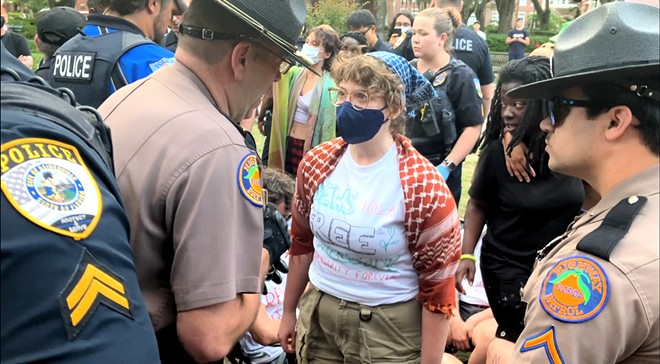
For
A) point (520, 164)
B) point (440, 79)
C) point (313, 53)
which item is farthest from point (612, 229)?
point (313, 53)

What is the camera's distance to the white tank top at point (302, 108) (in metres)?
4.93

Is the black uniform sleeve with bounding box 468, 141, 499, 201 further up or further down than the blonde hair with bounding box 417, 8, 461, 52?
further down

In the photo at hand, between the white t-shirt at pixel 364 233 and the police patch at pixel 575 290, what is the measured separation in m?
1.00

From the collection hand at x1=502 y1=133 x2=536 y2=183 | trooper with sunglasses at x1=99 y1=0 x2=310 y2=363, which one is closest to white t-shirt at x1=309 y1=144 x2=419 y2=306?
hand at x1=502 y1=133 x2=536 y2=183

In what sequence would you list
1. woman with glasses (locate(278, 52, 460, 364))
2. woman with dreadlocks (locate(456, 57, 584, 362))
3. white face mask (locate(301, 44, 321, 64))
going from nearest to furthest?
1. woman with glasses (locate(278, 52, 460, 364))
2. woman with dreadlocks (locate(456, 57, 584, 362))
3. white face mask (locate(301, 44, 321, 64))

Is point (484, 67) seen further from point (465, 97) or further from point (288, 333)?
point (288, 333)

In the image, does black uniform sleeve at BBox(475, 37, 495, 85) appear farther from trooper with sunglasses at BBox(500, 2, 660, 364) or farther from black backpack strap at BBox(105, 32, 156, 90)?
trooper with sunglasses at BBox(500, 2, 660, 364)

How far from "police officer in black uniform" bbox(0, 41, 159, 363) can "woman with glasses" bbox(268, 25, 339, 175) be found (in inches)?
147

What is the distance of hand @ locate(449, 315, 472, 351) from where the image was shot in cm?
382

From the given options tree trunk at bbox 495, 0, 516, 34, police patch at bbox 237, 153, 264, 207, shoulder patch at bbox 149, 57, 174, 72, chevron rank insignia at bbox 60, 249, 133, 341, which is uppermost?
chevron rank insignia at bbox 60, 249, 133, 341

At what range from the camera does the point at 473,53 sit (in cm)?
620

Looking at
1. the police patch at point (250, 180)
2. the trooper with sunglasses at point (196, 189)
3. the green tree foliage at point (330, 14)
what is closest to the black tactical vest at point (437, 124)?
the trooper with sunglasses at point (196, 189)

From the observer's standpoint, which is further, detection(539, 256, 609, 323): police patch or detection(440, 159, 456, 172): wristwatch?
detection(440, 159, 456, 172): wristwatch

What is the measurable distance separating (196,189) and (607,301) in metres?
1.00
